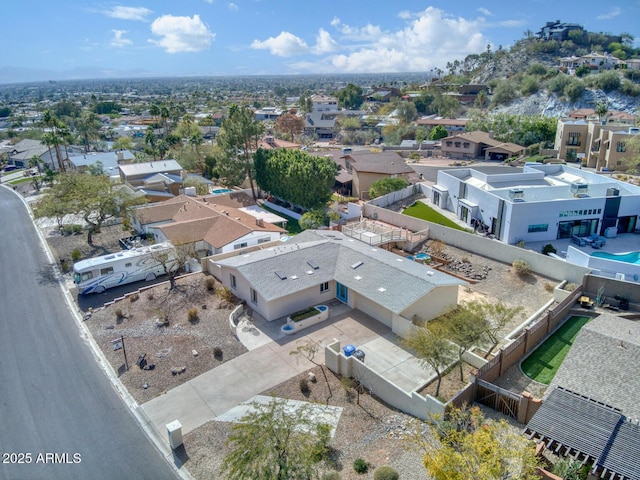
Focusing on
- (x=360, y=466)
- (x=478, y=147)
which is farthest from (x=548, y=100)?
(x=360, y=466)

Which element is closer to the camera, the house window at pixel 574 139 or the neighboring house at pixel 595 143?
Result: the neighboring house at pixel 595 143

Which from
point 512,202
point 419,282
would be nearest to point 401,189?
point 512,202

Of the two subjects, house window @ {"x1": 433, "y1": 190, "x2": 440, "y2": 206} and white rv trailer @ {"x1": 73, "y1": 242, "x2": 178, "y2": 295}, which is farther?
house window @ {"x1": 433, "y1": 190, "x2": 440, "y2": 206}

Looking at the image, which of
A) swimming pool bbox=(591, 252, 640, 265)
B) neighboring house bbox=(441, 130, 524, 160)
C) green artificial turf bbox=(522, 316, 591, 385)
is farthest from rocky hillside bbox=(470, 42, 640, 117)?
green artificial turf bbox=(522, 316, 591, 385)

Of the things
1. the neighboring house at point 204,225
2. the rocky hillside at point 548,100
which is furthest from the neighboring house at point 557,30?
the neighboring house at point 204,225

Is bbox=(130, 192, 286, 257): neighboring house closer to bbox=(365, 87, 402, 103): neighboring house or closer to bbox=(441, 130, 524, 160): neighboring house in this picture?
bbox=(441, 130, 524, 160): neighboring house

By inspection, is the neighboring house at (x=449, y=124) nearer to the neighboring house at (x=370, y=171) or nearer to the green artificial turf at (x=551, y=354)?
the neighboring house at (x=370, y=171)

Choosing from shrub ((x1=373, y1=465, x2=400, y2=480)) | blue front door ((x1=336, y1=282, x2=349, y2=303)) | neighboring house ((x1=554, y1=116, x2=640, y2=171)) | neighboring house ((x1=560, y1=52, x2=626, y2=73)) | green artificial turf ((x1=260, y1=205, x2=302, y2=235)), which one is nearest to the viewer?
shrub ((x1=373, y1=465, x2=400, y2=480))
